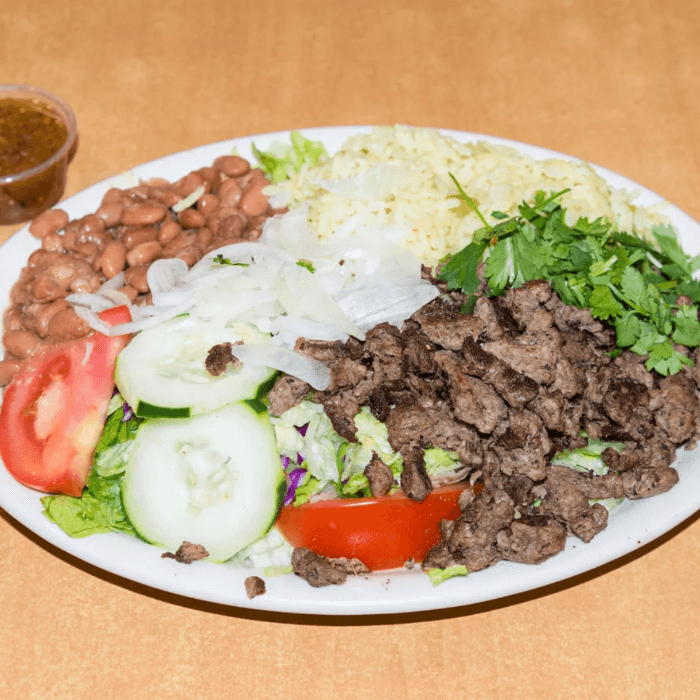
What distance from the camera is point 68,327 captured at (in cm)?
357

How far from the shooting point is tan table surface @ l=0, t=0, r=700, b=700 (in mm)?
3047

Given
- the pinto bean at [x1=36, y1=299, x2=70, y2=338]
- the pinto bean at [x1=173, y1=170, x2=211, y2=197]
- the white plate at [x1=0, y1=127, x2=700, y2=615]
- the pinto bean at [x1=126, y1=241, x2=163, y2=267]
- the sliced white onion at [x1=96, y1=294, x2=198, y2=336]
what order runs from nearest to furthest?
the white plate at [x1=0, y1=127, x2=700, y2=615]
the sliced white onion at [x1=96, y1=294, x2=198, y2=336]
the pinto bean at [x1=36, y1=299, x2=70, y2=338]
the pinto bean at [x1=126, y1=241, x2=163, y2=267]
the pinto bean at [x1=173, y1=170, x2=211, y2=197]

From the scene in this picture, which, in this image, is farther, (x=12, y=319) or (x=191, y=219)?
(x=191, y=219)

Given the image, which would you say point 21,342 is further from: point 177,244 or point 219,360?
point 219,360

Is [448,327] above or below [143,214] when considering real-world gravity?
above

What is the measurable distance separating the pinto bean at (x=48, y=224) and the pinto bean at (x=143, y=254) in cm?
50

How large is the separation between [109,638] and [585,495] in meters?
2.04

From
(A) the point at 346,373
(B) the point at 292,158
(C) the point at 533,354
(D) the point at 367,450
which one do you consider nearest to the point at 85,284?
(B) the point at 292,158

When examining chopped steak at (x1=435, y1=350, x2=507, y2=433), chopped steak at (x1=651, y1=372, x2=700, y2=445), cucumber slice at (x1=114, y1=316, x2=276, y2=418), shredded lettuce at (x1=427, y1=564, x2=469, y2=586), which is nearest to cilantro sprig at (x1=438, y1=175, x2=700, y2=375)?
chopped steak at (x1=651, y1=372, x2=700, y2=445)

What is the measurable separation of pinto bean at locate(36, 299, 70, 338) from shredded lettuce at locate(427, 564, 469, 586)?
213 cm

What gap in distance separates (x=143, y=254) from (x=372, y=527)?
1.84 meters

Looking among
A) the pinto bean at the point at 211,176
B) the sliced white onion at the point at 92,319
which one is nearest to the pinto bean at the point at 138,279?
the sliced white onion at the point at 92,319

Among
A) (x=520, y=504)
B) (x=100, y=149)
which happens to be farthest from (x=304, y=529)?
(x=100, y=149)

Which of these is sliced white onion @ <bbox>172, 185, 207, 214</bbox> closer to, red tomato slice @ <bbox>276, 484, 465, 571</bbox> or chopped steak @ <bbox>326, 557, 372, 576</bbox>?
red tomato slice @ <bbox>276, 484, 465, 571</bbox>
